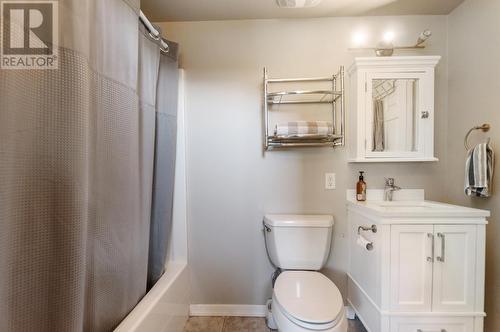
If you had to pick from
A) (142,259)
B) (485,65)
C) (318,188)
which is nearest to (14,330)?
(142,259)

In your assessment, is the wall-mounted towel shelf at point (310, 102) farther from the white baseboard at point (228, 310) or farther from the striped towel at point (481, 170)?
the white baseboard at point (228, 310)

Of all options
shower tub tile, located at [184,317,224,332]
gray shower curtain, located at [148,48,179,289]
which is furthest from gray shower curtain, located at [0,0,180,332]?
shower tub tile, located at [184,317,224,332]

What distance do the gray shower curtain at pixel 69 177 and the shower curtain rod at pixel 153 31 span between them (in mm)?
158

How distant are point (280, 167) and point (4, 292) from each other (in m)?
1.45

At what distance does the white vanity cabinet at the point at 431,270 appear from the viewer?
3.95 ft

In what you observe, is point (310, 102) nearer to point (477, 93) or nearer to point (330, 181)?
point (330, 181)

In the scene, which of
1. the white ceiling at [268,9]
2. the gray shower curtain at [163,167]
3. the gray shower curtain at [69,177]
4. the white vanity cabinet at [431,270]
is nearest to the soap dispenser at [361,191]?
the white vanity cabinet at [431,270]

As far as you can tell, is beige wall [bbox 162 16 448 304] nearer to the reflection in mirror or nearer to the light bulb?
the light bulb

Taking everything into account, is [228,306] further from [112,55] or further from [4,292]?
[112,55]

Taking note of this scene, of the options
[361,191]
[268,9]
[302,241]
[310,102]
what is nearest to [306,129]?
[310,102]

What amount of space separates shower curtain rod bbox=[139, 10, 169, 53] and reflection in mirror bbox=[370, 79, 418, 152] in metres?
1.41

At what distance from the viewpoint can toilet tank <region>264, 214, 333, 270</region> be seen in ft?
5.03

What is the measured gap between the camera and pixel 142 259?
4.01ft

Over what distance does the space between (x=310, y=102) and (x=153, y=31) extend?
1110 mm
